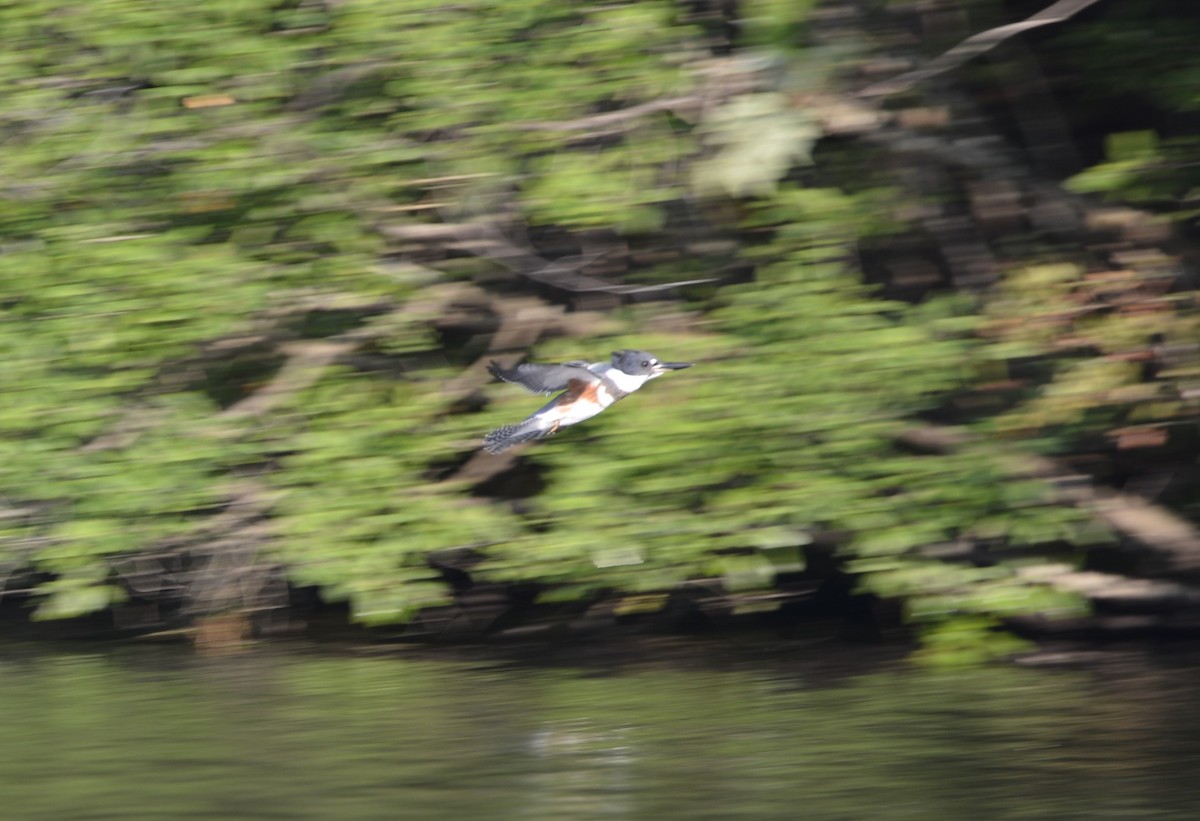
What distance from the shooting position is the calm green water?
18.2ft

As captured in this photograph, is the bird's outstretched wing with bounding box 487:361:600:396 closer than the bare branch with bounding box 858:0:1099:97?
Yes

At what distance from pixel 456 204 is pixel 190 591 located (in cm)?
215

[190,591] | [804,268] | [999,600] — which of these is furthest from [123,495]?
[999,600]

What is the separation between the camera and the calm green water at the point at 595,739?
218 inches

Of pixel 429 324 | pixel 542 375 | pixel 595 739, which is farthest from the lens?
pixel 429 324

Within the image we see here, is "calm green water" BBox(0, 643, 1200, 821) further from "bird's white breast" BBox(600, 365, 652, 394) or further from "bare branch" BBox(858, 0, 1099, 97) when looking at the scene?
"bare branch" BBox(858, 0, 1099, 97)

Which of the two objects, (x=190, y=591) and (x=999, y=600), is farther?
(x=190, y=591)

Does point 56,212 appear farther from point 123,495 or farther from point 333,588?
point 333,588

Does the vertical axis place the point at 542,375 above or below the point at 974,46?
below

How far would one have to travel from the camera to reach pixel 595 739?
634cm

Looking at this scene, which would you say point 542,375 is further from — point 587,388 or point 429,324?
point 429,324

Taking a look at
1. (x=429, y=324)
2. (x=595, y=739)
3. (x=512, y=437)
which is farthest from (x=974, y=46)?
(x=595, y=739)

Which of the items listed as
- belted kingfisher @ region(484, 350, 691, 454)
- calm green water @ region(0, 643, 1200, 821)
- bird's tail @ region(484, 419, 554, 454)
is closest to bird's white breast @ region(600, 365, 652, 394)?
belted kingfisher @ region(484, 350, 691, 454)

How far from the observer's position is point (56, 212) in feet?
25.7
